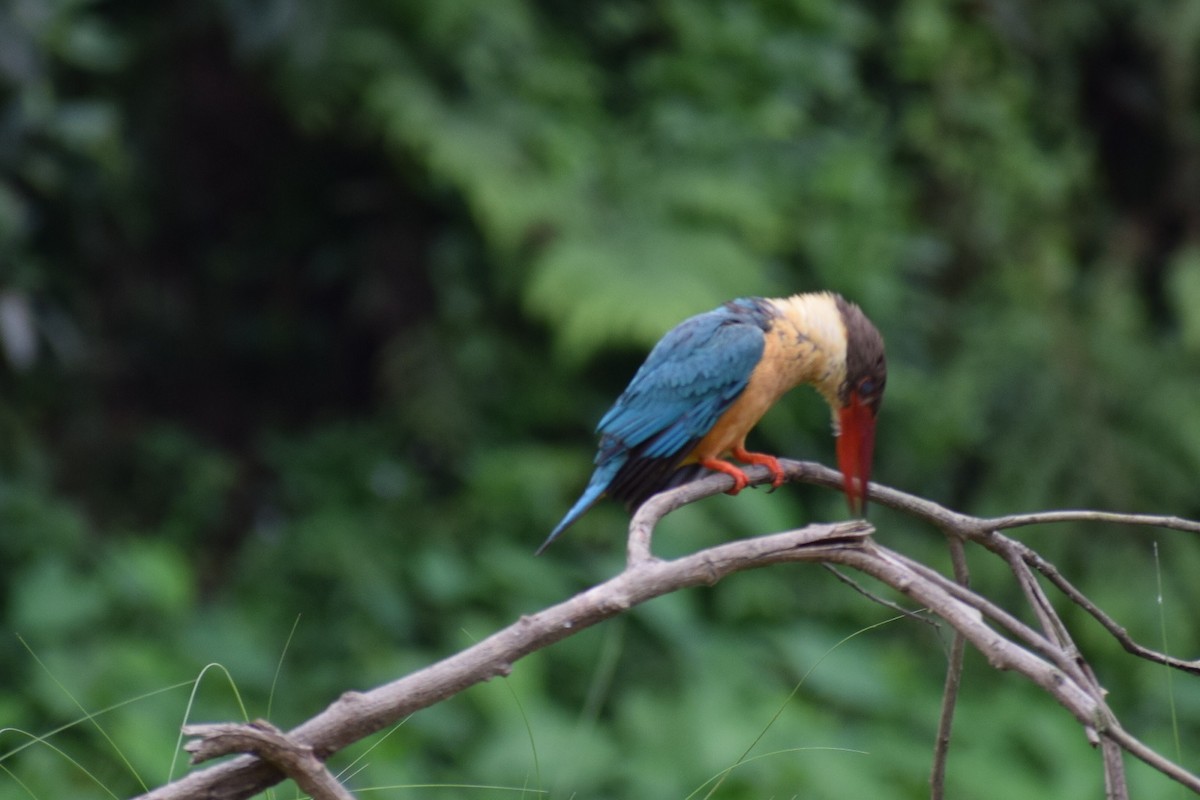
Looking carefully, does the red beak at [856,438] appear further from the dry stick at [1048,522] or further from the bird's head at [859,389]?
the dry stick at [1048,522]

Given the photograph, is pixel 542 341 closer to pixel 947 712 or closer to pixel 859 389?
pixel 859 389

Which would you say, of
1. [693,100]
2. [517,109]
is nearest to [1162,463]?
[693,100]

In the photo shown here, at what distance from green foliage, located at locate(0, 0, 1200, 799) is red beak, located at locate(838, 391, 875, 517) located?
112 centimetres

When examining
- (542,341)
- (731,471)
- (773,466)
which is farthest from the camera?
(542,341)

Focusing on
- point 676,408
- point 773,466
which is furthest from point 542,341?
point 773,466

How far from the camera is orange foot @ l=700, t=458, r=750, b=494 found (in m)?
2.19

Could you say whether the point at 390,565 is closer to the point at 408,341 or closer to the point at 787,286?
the point at 408,341

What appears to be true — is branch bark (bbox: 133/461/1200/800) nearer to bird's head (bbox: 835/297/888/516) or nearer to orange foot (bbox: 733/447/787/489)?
orange foot (bbox: 733/447/787/489)

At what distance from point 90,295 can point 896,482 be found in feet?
8.79

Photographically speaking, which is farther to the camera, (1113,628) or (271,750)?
(1113,628)

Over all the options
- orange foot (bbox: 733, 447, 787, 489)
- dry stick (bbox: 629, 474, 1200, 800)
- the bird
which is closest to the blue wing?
the bird

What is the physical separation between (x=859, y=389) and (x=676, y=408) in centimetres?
32

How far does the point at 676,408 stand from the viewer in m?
2.39

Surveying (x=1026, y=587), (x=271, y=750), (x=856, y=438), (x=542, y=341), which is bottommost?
(x=542, y=341)
